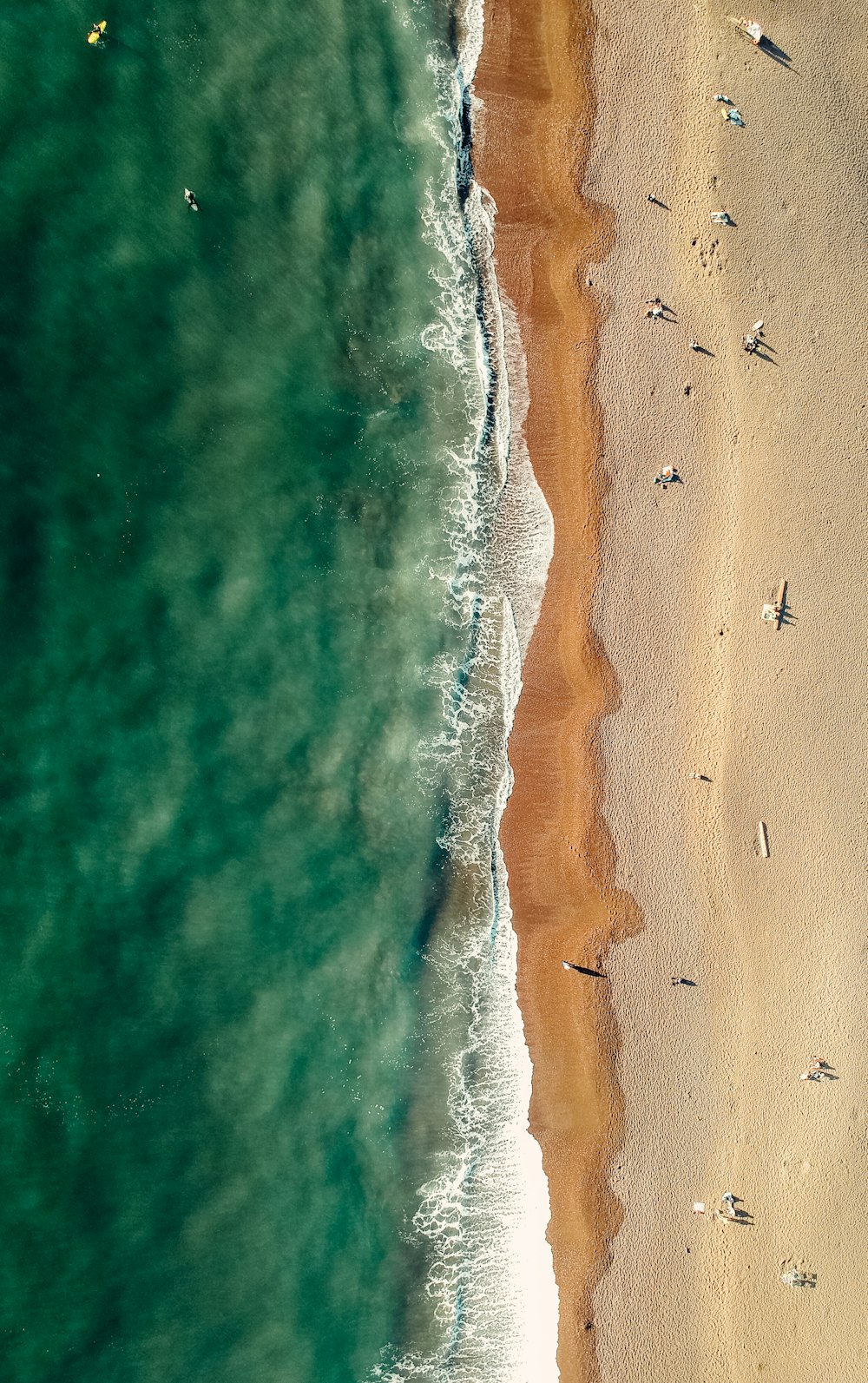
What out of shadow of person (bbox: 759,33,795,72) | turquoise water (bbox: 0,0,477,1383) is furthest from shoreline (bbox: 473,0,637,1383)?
shadow of person (bbox: 759,33,795,72)

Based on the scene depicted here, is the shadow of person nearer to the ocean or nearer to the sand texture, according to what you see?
the sand texture

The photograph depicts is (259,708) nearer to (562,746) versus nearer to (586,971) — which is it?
(562,746)

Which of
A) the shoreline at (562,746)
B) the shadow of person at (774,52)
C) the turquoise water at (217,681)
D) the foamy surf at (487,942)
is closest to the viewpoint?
the turquoise water at (217,681)

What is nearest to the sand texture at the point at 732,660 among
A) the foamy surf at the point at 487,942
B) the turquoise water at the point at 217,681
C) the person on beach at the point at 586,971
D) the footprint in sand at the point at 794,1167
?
the footprint in sand at the point at 794,1167

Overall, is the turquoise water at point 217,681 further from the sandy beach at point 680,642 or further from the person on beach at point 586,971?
the person on beach at point 586,971

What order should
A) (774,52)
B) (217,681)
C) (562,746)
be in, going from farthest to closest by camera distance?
(562,746) < (774,52) < (217,681)

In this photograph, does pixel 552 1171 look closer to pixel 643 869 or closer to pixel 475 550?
pixel 643 869

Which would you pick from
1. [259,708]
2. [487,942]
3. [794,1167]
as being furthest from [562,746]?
[794,1167]
